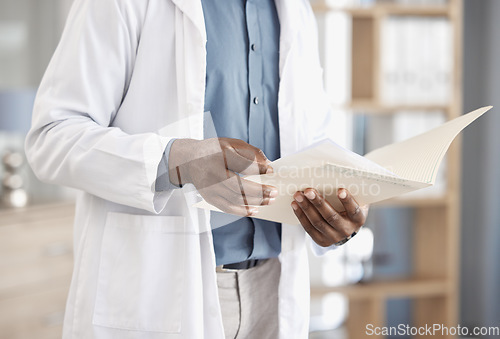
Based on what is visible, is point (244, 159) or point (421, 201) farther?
point (421, 201)

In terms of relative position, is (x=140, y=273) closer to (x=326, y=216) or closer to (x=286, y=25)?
(x=326, y=216)

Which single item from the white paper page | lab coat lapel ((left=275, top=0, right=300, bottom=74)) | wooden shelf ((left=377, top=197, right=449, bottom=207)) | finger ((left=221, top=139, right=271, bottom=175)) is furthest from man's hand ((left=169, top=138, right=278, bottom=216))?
wooden shelf ((left=377, top=197, right=449, bottom=207))

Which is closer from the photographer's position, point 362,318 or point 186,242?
point 186,242

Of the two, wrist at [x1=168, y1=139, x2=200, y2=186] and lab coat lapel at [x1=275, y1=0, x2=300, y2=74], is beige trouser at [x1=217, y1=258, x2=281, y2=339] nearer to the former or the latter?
wrist at [x1=168, y1=139, x2=200, y2=186]

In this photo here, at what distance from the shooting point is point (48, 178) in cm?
99

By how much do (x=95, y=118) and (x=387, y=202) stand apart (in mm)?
1795

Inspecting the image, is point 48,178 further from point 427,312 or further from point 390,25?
point 427,312

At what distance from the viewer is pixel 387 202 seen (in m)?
2.54

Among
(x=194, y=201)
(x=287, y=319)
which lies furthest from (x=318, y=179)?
(x=287, y=319)

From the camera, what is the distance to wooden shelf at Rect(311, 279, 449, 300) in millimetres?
2590

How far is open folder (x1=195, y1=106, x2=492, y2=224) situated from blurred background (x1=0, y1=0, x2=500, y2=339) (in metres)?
1.52

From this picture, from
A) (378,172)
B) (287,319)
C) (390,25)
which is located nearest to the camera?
(378,172)

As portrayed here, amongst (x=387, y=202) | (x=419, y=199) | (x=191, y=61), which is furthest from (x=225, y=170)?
(x=419, y=199)

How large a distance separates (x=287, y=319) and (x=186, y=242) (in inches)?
11.4
